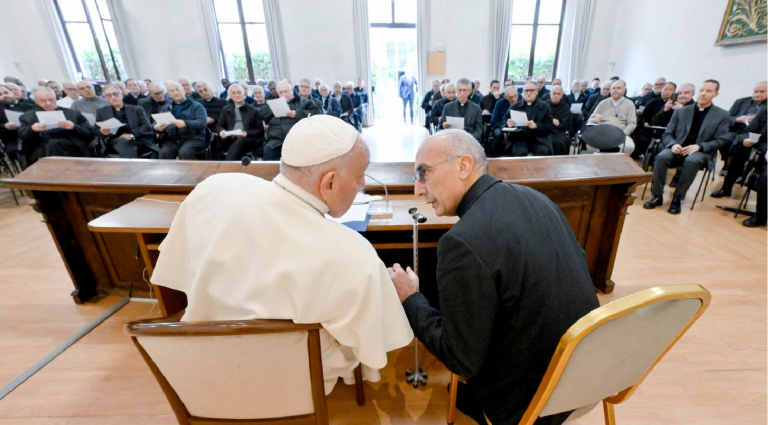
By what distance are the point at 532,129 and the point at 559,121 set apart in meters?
0.89

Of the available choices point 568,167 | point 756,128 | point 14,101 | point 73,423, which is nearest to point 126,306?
point 73,423

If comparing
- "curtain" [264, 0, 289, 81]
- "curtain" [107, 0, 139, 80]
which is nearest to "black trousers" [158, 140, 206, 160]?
"curtain" [264, 0, 289, 81]

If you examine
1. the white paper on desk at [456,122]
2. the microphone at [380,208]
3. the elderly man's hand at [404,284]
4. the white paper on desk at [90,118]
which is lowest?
the elderly man's hand at [404,284]

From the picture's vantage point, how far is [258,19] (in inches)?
364

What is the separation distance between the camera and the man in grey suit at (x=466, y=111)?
4754 millimetres

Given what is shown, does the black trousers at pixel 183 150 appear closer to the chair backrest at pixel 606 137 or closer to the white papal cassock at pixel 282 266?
the white papal cassock at pixel 282 266

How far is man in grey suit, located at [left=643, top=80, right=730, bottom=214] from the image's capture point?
11.4 feet

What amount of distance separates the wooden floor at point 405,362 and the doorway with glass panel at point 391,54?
8.69 m

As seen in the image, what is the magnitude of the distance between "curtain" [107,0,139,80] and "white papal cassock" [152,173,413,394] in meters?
11.6

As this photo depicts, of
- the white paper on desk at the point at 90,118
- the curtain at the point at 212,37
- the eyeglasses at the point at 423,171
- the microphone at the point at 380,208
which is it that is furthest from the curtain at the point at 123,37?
the eyeglasses at the point at 423,171

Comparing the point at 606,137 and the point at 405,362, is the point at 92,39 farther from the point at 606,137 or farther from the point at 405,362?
the point at 606,137

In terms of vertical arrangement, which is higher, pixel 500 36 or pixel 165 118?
pixel 500 36

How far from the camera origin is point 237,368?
0.75 meters

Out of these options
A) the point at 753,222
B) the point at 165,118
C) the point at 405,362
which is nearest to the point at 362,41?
the point at 165,118
